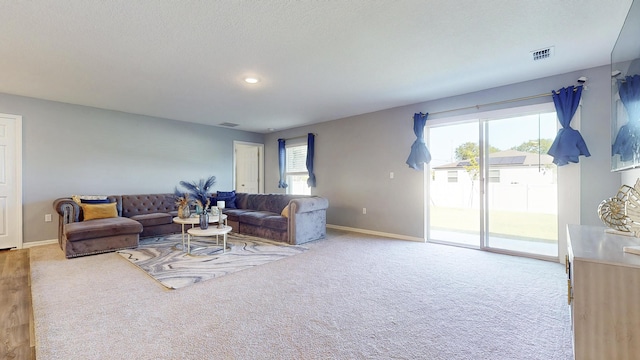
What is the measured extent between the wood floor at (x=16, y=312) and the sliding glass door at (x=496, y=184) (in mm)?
4861

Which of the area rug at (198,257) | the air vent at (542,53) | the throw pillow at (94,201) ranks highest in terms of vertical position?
the air vent at (542,53)

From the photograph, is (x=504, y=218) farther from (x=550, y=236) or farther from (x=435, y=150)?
(x=435, y=150)

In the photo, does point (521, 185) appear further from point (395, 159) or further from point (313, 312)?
point (313, 312)

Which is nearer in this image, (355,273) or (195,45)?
(195,45)

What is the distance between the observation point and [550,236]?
145 inches

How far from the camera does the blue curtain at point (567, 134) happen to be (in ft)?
10.7

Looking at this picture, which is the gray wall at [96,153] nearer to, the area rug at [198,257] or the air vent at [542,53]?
the area rug at [198,257]

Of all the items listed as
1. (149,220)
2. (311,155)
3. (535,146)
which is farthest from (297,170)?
(535,146)

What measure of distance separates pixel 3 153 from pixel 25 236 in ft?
4.42

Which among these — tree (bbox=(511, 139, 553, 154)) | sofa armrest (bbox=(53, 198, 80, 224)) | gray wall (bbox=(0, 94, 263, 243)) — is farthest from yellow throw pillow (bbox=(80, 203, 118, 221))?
tree (bbox=(511, 139, 553, 154))

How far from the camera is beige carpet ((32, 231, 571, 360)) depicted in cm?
174

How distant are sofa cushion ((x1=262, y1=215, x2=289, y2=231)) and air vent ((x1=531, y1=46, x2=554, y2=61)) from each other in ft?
12.7

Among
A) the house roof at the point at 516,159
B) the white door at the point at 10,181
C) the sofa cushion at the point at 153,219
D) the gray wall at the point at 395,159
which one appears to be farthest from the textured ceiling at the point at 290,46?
the sofa cushion at the point at 153,219

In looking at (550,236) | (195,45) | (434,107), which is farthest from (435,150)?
(195,45)
